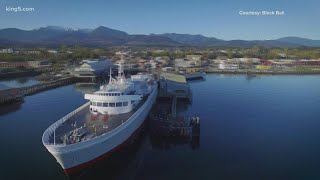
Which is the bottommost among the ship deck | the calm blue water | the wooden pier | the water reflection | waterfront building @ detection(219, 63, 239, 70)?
the calm blue water

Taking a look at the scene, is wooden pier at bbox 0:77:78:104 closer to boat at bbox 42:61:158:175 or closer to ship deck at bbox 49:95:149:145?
boat at bbox 42:61:158:175

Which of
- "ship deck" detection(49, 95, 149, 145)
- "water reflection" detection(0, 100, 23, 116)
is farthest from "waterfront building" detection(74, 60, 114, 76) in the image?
"ship deck" detection(49, 95, 149, 145)

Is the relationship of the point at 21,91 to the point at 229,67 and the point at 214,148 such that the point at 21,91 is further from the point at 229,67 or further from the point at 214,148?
the point at 229,67

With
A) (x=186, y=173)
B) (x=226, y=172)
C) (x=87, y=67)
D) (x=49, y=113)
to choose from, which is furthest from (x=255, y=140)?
(x=87, y=67)

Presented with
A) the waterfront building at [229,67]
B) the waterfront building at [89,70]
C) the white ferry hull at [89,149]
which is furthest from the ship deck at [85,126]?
the waterfront building at [229,67]

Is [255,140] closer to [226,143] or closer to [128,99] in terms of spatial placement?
[226,143]

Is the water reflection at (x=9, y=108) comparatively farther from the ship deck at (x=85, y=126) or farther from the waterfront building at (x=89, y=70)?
the waterfront building at (x=89, y=70)
